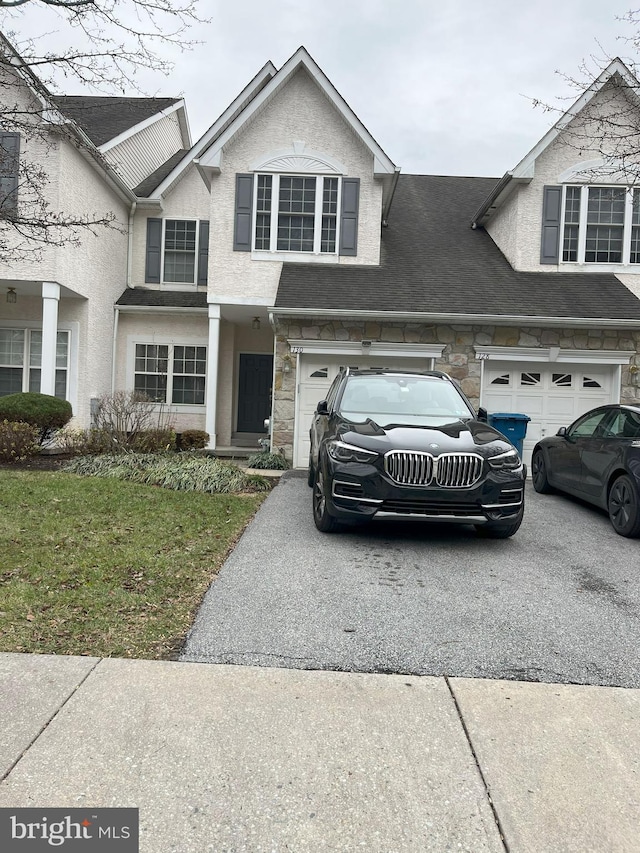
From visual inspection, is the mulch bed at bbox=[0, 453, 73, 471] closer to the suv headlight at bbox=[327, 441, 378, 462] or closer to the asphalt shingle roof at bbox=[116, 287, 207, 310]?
the asphalt shingle roof at bbox=[116, 287, 207, 310]

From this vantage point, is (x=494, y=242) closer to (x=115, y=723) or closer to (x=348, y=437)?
(x=348, y=437)

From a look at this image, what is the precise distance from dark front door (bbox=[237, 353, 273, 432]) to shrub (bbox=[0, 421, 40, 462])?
6.34m

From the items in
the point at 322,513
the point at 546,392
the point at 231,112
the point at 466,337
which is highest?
the point at 231,112

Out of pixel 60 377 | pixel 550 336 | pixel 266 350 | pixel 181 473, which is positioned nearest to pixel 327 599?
pixel 181 473

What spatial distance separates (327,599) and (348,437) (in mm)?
2000

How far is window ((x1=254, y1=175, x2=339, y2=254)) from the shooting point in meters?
13.1

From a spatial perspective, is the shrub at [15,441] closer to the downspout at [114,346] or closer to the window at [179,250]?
the downspout at [114,346]

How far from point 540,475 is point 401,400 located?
12.5 ft

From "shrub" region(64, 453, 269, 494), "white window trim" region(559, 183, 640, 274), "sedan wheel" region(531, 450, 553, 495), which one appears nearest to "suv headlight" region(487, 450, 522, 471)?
"sedan wheel" region(531, 450, 553, 495)

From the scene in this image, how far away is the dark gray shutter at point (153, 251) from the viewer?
1539cm

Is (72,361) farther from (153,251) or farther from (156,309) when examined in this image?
(153,251)

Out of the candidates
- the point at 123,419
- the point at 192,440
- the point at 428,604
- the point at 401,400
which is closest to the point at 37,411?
the point at 123,419

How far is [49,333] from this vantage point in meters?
11.9

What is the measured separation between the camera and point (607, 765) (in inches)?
104
